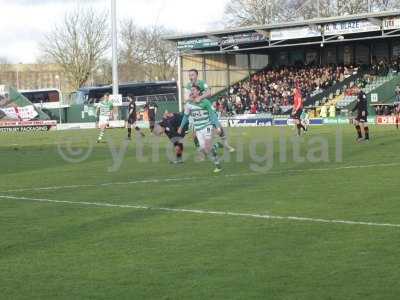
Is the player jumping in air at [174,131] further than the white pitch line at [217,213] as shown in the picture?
Yes

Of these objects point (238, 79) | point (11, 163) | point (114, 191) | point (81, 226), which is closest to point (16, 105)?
point (238, 79)

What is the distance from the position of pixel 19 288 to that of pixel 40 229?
10.4ft

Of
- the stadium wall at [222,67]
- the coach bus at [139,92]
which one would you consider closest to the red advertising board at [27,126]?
the stadium wall at [222,67]

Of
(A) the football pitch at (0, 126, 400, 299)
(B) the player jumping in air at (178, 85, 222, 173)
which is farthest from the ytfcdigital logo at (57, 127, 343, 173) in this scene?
(A) the football pitch at (0, 126, 400, 299)

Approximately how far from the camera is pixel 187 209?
11.9 meters

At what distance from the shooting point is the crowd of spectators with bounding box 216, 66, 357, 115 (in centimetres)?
5444

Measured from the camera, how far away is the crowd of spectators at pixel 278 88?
54.4 metres

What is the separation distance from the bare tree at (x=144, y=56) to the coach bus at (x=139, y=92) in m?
19.4

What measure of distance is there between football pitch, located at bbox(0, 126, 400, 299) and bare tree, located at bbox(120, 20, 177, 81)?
79.8 meters

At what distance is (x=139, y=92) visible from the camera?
7750cm

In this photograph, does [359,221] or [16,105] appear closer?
[359,221]

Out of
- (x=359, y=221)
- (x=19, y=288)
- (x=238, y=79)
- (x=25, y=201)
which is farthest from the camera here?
(x=238, y=79)

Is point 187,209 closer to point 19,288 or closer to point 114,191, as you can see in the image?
point 114,191

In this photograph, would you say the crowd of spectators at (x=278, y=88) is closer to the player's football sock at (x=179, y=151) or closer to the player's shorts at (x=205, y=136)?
the player's football sock at (x=179, y=151)
